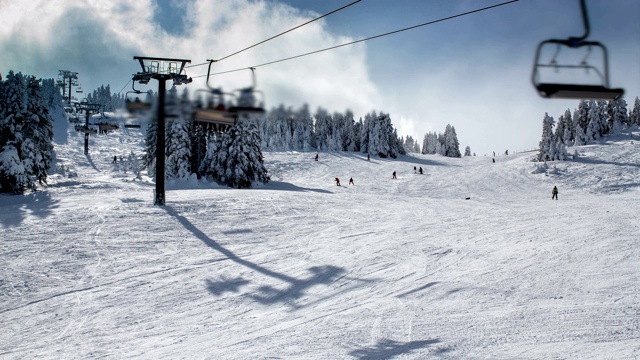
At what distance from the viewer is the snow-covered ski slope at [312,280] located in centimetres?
1080

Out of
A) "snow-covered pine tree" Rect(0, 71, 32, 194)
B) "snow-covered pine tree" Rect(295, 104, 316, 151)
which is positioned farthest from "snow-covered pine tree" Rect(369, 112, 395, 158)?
"snow-covered pine tree" Rect(0, 71, 32, 194)

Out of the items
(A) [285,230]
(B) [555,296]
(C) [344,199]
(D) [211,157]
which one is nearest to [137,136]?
(D) [211,157]

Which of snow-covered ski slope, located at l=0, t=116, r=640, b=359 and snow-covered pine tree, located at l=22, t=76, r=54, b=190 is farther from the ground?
snow-covered pine tree, located at l=22, t=76, r=54, b=190

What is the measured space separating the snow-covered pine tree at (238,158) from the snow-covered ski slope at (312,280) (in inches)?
670

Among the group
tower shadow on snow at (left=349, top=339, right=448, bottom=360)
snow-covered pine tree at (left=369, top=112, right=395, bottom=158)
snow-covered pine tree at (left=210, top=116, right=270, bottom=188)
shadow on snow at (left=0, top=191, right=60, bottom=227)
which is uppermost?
snow-covered pine tree at (left=369, top=112, right=395, bottom=158)

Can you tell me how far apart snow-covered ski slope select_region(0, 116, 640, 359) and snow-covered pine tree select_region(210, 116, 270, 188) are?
17019 mm

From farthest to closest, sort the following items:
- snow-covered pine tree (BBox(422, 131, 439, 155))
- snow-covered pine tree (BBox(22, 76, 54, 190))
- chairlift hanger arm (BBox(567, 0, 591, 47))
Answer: snow-covered pine tree (BBox(422, 131, 439, 155))
snow-covered pine tree (BBox(22, 76, 54, 190))
chairlift hanger arm (BBox(567, 0, 591, 47))

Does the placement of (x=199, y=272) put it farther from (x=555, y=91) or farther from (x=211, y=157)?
(x=211, y=157)

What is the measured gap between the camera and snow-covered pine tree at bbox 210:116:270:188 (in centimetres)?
4603

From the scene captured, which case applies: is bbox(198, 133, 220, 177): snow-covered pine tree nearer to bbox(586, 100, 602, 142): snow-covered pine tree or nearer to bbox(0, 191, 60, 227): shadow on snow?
bbox(0, 191, 60, 227): shadow on snow

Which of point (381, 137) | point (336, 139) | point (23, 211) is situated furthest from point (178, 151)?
point (336, 139)

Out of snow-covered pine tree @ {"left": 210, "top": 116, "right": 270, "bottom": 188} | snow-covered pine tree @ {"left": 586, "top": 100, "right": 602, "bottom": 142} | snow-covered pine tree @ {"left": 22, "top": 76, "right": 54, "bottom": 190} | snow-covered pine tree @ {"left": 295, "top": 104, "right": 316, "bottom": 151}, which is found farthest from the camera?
snow-covered pine tree @ {"left": 295, "top": 104, "right": 316, "bottom": 151}

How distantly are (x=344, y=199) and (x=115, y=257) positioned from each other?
1762 cm

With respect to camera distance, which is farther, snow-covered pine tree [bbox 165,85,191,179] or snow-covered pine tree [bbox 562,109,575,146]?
snow-covered pine tree [bbox 562,109,575,146]
